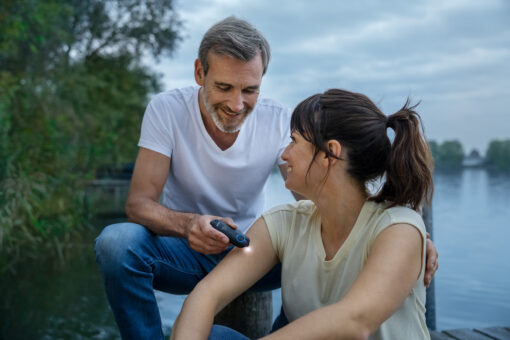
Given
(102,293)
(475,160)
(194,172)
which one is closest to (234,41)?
(194,172)

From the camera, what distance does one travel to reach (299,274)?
168cm

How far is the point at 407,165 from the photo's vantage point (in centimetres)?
158

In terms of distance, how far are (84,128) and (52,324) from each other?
4.47m

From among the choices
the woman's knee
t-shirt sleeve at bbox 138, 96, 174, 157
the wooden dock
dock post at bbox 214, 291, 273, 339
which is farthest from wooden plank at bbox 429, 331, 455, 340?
t-shirt sleeve at bbox 138, 96, 174, 157

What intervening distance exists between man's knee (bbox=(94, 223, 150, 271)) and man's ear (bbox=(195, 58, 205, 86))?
800 mm

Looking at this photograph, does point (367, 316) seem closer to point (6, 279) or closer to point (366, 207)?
point (366, 207)

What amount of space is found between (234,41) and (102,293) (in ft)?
12.1

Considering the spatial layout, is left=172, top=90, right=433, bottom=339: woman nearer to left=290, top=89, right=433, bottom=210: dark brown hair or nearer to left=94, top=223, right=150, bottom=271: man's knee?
left=290, top=89, right=433, bottom=210: dark brown hair

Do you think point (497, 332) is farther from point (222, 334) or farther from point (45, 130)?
point (45, 130)

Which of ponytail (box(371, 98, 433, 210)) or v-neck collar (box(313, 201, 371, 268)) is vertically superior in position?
ponytail (box(371, 98, 433, 210))

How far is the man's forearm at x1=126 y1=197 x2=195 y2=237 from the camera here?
199cm

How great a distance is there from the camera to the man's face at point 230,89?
2215 millimetres

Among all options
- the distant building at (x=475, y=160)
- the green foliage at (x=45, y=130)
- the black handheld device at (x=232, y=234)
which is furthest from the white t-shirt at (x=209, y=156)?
the distant building at (x=475, y=160)

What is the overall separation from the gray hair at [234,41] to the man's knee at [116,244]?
2.75 ft
